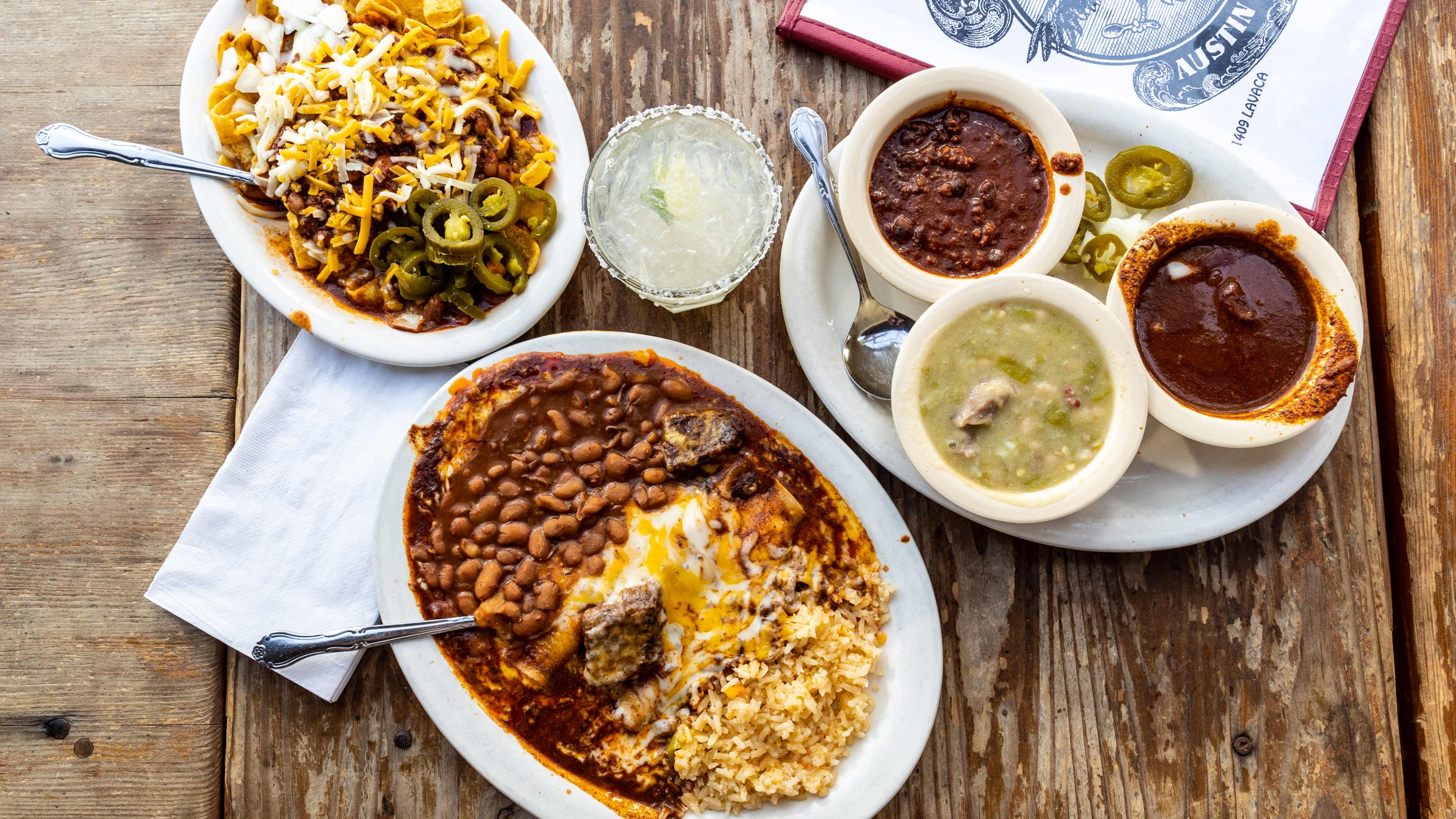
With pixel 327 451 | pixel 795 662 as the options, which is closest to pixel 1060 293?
pixel 795 662

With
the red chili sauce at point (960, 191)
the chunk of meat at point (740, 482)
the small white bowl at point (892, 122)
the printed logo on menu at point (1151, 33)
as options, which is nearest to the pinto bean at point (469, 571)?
the chunk of meat at point (740, 482)

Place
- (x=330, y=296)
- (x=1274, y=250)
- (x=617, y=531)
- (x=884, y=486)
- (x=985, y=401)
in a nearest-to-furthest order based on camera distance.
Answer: (x=985, y=401), (x=1274, y=250), (x=617, y=531), (x=330, y=296), (x=884, y=486)

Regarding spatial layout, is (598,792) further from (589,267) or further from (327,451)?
Result: (589,267)

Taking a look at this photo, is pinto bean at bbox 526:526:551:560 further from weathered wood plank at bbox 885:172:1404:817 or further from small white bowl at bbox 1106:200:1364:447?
small white bowl at bbox 1106:200:1364:447

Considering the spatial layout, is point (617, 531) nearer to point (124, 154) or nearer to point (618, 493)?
point (618, 493)

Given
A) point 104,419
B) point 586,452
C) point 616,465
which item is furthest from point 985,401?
point 104,419

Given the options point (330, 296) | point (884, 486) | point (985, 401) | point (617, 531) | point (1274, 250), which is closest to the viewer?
point (985, 401)
